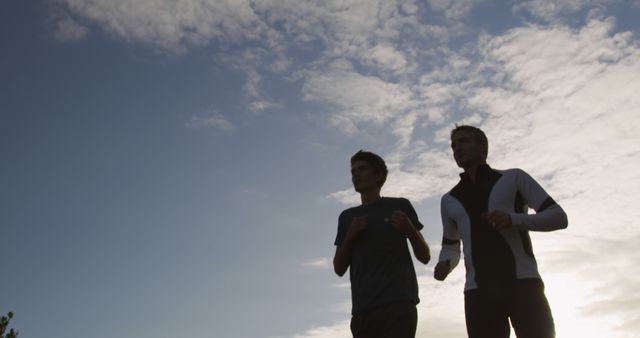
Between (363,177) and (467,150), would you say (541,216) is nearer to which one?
(467,150)

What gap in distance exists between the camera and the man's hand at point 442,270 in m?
5.12

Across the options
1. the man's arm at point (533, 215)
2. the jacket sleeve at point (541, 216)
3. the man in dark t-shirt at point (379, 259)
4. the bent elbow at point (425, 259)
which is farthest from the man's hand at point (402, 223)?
the jacket sleeve at point (541, 216)

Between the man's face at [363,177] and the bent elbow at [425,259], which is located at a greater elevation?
the man's face at [363,177]

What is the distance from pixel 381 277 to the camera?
529 cm

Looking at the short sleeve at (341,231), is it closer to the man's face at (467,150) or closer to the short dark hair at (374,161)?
the short dark hair at (374,161)

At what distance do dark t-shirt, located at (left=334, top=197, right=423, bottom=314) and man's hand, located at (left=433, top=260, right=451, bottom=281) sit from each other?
288mm

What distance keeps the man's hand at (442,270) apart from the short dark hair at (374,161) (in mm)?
1413

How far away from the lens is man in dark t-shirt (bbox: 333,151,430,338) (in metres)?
5.11

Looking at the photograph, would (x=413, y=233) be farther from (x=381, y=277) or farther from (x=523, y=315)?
(x=523, y=315)

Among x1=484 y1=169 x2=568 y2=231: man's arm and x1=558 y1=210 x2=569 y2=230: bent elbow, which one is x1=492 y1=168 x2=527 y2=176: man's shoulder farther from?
x1=558 y1=210 x2=569 y2=230: bent elbow

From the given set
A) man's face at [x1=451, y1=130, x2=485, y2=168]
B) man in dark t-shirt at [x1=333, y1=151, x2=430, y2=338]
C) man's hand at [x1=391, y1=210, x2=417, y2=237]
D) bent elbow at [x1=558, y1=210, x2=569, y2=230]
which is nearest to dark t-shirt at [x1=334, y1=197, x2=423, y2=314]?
man in dark t-shirt at [x1=333, y1=151, x2=430, y2=338]

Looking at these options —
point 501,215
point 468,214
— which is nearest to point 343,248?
point 468,214

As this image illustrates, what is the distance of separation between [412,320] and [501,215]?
136 cm

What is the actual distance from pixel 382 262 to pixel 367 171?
1212 mm
